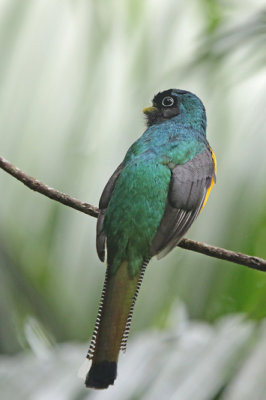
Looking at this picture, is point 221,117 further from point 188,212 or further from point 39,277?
point 39,277

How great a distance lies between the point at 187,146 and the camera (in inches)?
145

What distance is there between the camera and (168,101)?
13.8 feet

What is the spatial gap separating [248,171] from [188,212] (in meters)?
0.35

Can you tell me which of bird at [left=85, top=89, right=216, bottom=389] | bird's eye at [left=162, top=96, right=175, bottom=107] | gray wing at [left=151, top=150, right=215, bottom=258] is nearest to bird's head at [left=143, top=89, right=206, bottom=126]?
bird's eye at [left=162, top=96, right=175, bottom=107]

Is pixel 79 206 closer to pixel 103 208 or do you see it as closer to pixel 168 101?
pixel 103 208

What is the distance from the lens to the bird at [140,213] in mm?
2736

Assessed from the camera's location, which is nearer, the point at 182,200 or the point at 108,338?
the point at 108,338

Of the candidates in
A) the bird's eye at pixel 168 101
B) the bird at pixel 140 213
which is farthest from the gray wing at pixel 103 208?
the bird's eye at pixel 168 101

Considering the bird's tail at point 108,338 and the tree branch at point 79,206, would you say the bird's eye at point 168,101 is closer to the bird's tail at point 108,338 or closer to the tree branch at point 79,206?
the tree branch at point 79,206

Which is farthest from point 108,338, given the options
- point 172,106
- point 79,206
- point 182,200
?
point 172,106

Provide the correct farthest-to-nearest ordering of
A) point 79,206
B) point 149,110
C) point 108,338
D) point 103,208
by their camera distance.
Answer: point 149,110 → point 103,208 → point 79,206 → point 108,338

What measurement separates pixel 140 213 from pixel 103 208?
0.49 ft

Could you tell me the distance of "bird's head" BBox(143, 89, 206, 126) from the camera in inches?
160

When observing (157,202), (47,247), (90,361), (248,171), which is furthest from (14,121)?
(90,361)
